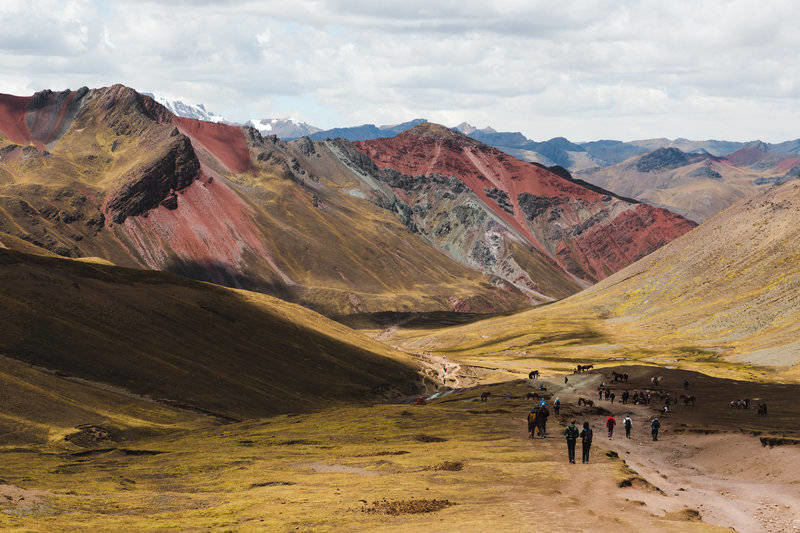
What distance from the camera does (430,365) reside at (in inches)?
7638

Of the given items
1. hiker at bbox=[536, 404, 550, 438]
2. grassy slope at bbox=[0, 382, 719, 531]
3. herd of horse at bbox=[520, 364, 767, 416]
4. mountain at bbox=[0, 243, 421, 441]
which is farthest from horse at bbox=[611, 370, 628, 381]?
hiker at bbox=[536, 404, 550, 438]

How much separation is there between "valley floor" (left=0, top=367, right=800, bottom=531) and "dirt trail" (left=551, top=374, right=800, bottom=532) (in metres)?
0.16

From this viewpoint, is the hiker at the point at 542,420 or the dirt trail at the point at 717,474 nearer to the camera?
the dirt trail at the point at 717,474

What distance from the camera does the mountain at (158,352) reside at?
333 feet

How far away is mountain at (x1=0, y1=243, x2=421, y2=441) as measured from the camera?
101625 mm

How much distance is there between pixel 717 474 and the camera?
189 ft

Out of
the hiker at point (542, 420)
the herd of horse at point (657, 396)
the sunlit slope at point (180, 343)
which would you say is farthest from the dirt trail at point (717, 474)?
the sunlit slope at point (180, 343)

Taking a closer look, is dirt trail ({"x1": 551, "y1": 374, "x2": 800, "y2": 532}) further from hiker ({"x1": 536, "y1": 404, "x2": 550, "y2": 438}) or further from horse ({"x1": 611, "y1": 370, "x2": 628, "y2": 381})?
horse ({"x1": 611, "y1": 370, "x2": 628, "y2": 381})

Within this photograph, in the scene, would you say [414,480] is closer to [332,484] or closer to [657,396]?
[332,484]

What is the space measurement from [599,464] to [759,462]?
13.0 meters

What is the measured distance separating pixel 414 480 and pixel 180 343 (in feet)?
322

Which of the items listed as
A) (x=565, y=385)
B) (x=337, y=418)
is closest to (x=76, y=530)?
(x=337, y=418)

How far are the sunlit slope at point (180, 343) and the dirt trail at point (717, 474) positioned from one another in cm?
6847

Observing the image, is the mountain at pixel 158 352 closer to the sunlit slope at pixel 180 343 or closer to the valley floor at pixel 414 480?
the sunlit slope at pixel 180 343
